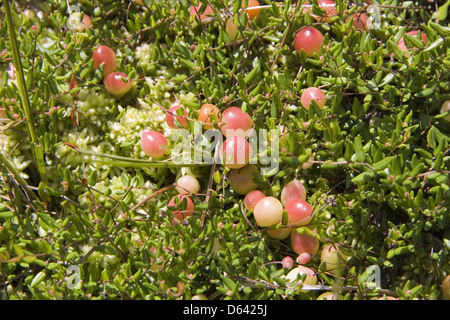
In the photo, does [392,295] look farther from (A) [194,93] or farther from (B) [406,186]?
(A) [194,93]

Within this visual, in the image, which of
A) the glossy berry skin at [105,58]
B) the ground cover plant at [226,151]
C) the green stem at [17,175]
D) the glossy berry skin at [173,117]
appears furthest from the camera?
the glossy berry skin at [105,58]

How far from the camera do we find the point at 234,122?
1513 mm

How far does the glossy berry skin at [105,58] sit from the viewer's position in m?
1.70

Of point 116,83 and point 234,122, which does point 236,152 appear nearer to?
point 234,122

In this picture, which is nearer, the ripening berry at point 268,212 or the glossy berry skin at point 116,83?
the ripening berry at point 268,212

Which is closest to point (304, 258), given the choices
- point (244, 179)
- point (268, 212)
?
point (268, 212)

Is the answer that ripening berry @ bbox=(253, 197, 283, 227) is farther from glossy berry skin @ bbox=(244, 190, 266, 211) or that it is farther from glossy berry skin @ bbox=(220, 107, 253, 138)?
glossy berry skin @ bbox=(220, 107, 253, 138)

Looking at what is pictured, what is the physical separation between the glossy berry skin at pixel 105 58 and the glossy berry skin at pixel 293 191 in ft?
2.67

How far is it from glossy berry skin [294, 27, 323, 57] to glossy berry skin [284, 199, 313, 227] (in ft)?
1.80

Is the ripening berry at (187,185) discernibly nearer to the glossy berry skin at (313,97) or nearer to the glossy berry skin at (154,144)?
the glossy berry skin at (154,144)

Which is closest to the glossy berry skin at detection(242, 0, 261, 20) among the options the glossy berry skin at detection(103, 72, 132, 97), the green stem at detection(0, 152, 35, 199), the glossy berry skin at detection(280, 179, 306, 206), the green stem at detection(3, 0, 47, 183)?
the glossy berry skin at detection(103, 72, 132, 97)

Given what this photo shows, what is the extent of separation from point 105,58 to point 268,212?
2.82ft

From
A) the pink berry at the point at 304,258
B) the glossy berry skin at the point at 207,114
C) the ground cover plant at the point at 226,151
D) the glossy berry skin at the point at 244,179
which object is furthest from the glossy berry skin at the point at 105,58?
the pink berry at the point at 304,258
